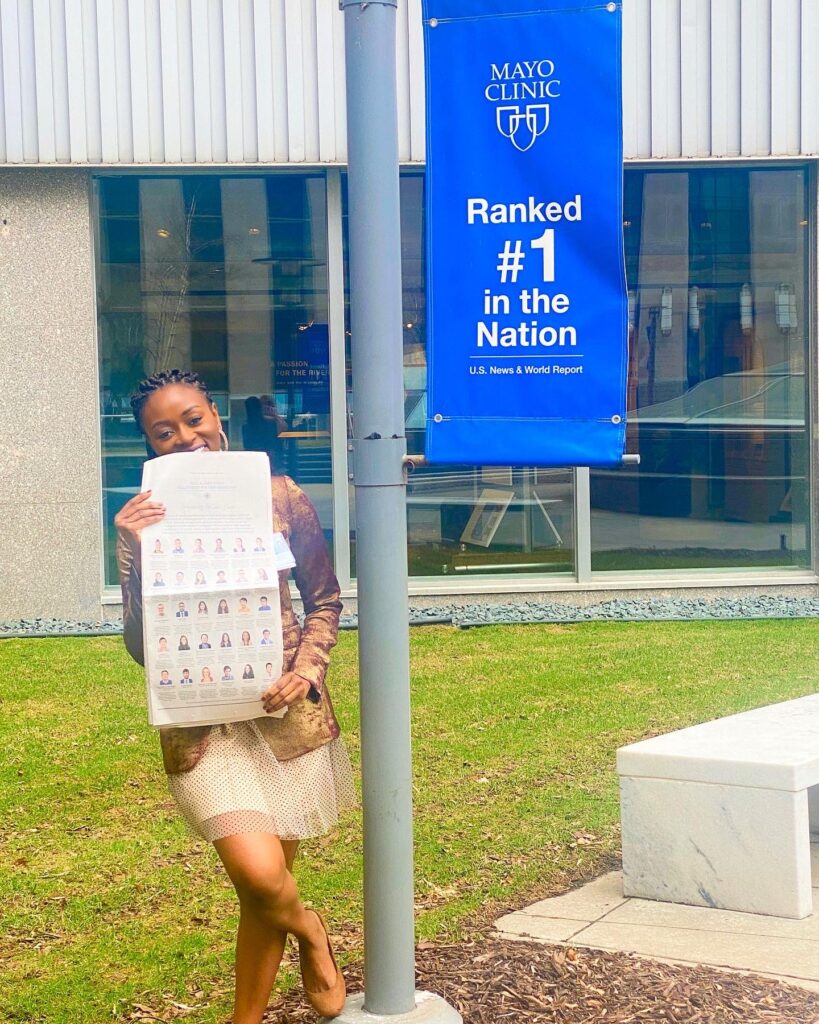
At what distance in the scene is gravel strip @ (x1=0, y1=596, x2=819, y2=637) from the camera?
10.8 meters

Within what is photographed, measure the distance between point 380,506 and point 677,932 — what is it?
1.91 m

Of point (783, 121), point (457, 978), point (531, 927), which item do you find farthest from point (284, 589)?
point (783, 121)

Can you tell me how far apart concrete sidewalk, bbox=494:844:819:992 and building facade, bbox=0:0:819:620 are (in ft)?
21.7

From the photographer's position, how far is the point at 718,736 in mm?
5332

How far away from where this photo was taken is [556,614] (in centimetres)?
1106

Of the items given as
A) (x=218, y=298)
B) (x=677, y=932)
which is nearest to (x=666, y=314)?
(x=218, y=298)

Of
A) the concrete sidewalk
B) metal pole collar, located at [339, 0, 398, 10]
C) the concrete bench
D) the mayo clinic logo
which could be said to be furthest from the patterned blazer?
the concrete bench

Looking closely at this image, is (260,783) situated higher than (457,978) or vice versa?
(260,783)

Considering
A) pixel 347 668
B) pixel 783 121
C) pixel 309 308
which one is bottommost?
pixel 347 668

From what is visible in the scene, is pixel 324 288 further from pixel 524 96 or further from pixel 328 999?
pixel 328 999

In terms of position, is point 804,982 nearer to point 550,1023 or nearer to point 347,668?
point 550,1023

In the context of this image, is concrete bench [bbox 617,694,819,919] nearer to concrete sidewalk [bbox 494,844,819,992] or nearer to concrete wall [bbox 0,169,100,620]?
concrete sidewalk [bbox 494,844,819,992]

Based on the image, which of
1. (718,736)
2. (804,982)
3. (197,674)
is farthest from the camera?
(718,736)

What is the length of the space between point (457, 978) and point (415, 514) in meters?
7.57
